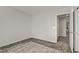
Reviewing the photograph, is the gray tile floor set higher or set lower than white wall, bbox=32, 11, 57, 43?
lower

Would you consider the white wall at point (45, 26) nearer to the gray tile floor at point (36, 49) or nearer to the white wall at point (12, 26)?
the white wall at point (12, 26)

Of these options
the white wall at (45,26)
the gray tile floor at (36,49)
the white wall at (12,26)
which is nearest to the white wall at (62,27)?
the white wall at (45,26)

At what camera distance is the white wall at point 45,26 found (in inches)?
154

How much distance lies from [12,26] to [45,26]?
2191mm

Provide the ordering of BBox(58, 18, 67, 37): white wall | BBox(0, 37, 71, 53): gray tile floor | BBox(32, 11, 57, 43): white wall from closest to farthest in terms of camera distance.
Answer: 1. BBox(0, 37, 71, 53): gray tile floor
2. BBox(32, 11, 57, 43): white wall
3. BBox(58, 18, 67, 37): white wall

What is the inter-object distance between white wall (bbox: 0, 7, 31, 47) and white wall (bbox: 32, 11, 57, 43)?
79cm

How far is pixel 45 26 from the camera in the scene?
443 centimetres

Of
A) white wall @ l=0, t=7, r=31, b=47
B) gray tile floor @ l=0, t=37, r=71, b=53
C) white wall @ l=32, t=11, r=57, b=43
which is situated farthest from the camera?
white wall @ l=32, t=11, r=57, b=43

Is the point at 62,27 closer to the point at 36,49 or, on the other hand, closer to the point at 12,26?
the point at 36,49

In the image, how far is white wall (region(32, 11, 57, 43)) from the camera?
3.91 m

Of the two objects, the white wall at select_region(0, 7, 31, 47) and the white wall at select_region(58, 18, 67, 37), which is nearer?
the white wall at select_region(0, 7, 31, 47)

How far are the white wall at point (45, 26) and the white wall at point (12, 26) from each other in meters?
0.79

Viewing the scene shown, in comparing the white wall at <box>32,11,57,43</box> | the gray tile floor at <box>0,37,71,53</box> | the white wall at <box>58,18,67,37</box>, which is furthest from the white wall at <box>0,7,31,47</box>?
the white wall at <box>58,18,67,37</box>

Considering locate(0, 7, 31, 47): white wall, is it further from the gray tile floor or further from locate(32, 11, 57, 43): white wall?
locate(32, 11, 57, 43): white wall
